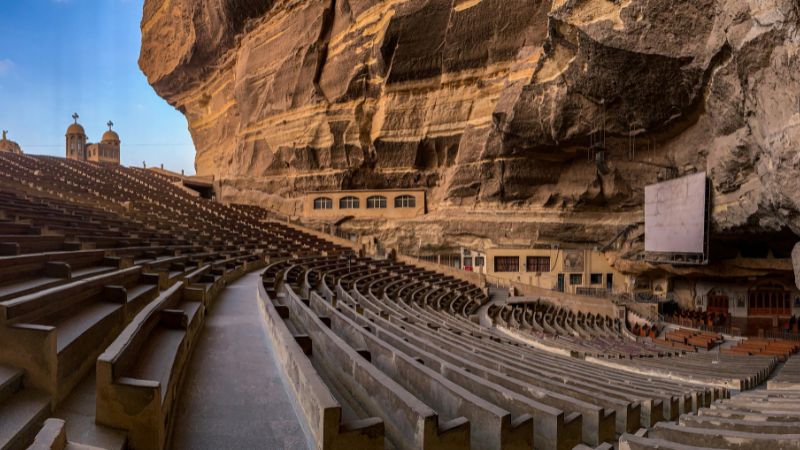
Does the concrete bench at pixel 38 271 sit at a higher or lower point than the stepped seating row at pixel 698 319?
higher

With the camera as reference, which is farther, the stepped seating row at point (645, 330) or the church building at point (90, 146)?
the church building at point (90, 146)

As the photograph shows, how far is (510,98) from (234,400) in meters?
25.6

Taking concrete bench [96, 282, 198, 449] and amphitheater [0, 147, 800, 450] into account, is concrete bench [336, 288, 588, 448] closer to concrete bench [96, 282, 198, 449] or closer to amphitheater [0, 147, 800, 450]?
amphitheater [0, 147, 800, 450]

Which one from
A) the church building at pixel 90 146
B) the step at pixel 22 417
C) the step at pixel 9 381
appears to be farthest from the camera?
the church building at pixel 90 146

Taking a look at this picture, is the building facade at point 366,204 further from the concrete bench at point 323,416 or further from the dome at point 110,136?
the dome at point 110,136

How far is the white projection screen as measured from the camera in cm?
2116

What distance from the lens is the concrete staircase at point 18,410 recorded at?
2172 mm

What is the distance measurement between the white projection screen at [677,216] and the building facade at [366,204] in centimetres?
1486

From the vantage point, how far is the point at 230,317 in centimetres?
729

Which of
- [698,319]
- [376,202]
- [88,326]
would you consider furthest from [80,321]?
[698,319]

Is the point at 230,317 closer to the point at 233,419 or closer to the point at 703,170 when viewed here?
the point at 233,419

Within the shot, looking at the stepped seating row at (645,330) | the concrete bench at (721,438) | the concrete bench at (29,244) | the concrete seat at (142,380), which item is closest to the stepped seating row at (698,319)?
the stepped seating row at (645,330)

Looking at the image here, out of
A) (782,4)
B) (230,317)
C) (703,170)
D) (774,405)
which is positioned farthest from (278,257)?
(703,170)

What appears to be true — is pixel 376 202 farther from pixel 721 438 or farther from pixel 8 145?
pixel 8 145
